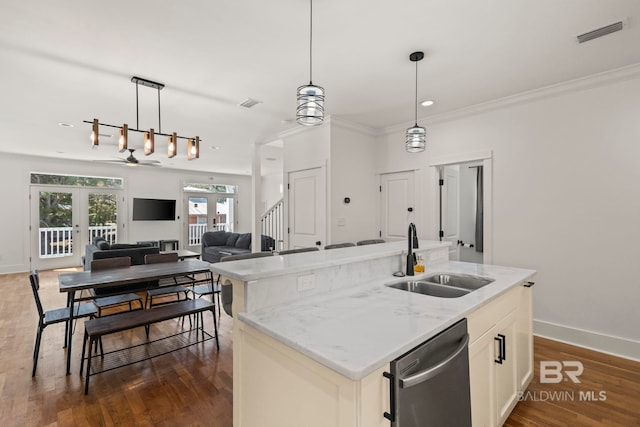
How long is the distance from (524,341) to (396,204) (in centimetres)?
274

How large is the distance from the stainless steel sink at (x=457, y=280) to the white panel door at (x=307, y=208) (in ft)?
7.03

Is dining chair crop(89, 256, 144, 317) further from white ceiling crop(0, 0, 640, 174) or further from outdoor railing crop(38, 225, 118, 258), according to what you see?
outdoor railing crop(38, 225, 118, 258)

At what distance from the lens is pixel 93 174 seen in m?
7.85

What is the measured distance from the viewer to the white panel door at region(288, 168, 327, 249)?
437 cm

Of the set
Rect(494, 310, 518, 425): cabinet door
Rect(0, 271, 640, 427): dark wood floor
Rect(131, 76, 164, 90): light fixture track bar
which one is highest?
Rect(131, 76, 164, 90): light fixture track bar

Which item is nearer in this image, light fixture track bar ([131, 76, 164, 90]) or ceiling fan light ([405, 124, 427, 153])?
ceiling fan light ([405, 124, 427, 153])

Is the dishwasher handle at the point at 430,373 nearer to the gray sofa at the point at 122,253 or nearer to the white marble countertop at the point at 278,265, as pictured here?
the white marble countertop at the point at 278,265

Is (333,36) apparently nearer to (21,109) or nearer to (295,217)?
(295,217)

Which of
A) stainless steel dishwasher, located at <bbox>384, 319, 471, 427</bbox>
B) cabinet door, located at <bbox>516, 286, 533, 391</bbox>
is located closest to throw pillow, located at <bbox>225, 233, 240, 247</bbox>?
cabinet door, located at <bbox>516, 286, 533, 391</bbox>

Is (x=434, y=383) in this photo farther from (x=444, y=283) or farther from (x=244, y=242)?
(x=244, y=242)

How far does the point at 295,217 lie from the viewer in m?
4.85

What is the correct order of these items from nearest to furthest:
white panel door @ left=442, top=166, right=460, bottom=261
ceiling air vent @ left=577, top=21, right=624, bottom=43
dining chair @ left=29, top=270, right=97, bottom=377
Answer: ceiling air vent @ left=577, top=21, right=624, bottom=43, dining chair @ left=29, top=270, right=97, bottom=377, white panel door @ left=442, top=166, right=460, bottom=261

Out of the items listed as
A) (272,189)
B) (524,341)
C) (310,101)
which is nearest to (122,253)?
(310,101)

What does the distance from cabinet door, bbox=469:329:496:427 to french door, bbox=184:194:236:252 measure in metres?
9.35
